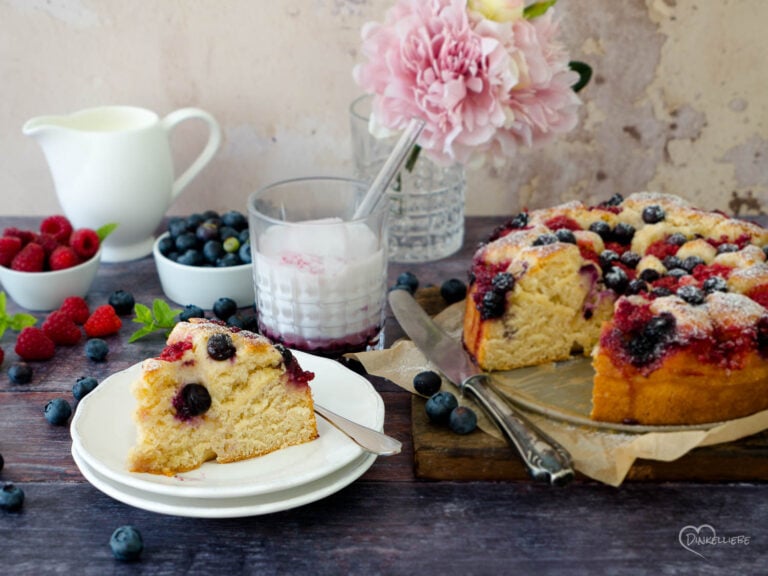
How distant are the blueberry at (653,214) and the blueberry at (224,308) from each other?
3.70 ft

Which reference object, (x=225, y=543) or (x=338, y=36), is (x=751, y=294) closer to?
(x=225, y=543)

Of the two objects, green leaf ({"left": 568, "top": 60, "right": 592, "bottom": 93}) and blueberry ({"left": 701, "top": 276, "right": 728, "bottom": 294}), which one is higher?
green leaf ({"left": 568, "top": 60, "right": 592, "bottom": 93})

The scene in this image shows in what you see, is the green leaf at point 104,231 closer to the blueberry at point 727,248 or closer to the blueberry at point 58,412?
the blueberry at point 58,412

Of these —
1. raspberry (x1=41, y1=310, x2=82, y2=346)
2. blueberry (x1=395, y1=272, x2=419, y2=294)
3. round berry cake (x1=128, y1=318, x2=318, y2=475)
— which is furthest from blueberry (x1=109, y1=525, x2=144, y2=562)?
blueberry (x1=395, y1=272, x2=419, y2=294)

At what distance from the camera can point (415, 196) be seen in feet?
9.12

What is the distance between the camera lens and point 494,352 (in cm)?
222

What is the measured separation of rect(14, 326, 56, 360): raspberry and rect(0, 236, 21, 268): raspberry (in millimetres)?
336

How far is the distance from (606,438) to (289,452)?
0.66 metres

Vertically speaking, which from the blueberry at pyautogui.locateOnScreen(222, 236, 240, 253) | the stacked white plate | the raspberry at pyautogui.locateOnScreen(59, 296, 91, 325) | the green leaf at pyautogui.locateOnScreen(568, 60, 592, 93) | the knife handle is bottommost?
the raspberry at pyautogui.locateOnScreen(59, 296, 91, 325)

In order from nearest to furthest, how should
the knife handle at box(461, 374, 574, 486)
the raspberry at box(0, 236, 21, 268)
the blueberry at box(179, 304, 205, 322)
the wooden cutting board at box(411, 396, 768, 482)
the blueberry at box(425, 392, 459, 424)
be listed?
the knife handle at box(461, 374, 574, 486) < the wooden cutting board at box(411, 396, 768, 482) < the blueberry at box(425, 392, 459, 424) < the blueberry at box(179, 304, 205, 322) < the raspberry at box(0, 236, 21, 268)

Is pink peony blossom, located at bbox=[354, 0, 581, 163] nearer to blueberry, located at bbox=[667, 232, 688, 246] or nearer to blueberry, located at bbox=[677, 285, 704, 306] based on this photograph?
Answer: blueberry, located at bbox=[667, 232, 688, 246]

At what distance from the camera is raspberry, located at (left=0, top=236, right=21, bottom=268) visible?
8.14 feet

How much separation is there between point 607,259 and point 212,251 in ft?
3.48

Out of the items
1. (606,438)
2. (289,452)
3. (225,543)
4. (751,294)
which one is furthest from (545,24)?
(225,543)
